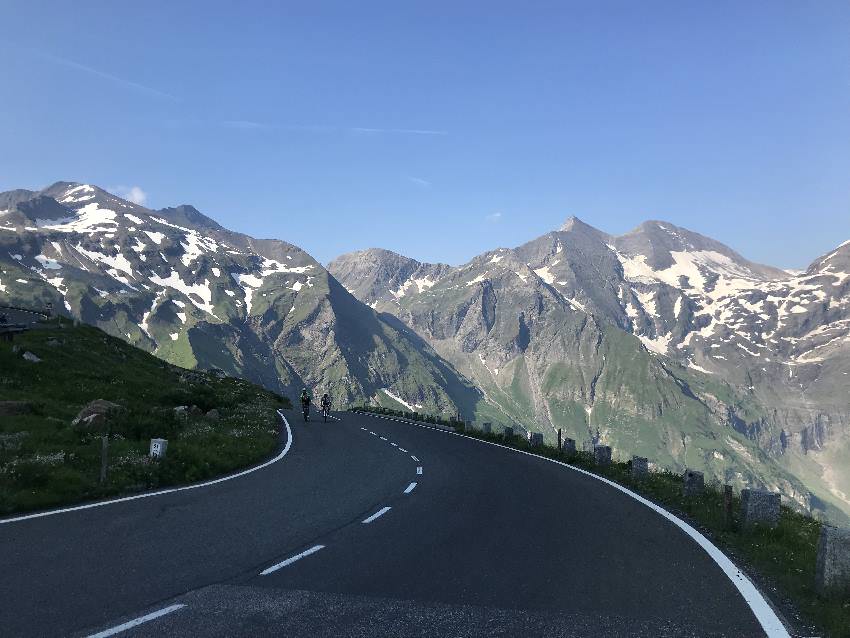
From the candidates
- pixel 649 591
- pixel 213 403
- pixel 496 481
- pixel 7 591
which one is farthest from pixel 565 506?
pixel 213 403

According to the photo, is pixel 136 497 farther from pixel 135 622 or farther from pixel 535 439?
pixel 535 439

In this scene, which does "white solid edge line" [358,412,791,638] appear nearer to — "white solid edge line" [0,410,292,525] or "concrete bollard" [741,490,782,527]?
"concrete bollard" [741,490,782,527]

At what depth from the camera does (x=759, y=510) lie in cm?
1302

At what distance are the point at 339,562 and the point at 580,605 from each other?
357cm

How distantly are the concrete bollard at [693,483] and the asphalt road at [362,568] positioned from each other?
2.13 metres

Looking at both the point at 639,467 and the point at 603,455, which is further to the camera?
the point at 603,455

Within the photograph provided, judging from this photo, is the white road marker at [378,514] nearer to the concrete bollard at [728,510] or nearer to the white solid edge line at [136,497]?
the white solid edge line at [136,497]

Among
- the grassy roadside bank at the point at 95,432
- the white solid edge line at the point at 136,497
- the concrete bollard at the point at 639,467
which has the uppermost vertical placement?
the concrete bollard at the point at 639,467

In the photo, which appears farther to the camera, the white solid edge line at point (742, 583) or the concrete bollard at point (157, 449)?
the concrete bollard at point (157, 449)

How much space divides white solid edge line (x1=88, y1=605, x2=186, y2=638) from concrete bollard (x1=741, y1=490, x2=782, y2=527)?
10851mm

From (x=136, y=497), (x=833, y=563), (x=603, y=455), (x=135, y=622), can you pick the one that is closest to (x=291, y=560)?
(x=135, y=622)

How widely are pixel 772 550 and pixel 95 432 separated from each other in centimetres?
2085

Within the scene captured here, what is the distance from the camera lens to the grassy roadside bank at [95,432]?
15336 mm

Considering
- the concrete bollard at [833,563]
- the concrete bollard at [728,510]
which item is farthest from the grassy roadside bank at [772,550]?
the concrete bollard at [833,563]
